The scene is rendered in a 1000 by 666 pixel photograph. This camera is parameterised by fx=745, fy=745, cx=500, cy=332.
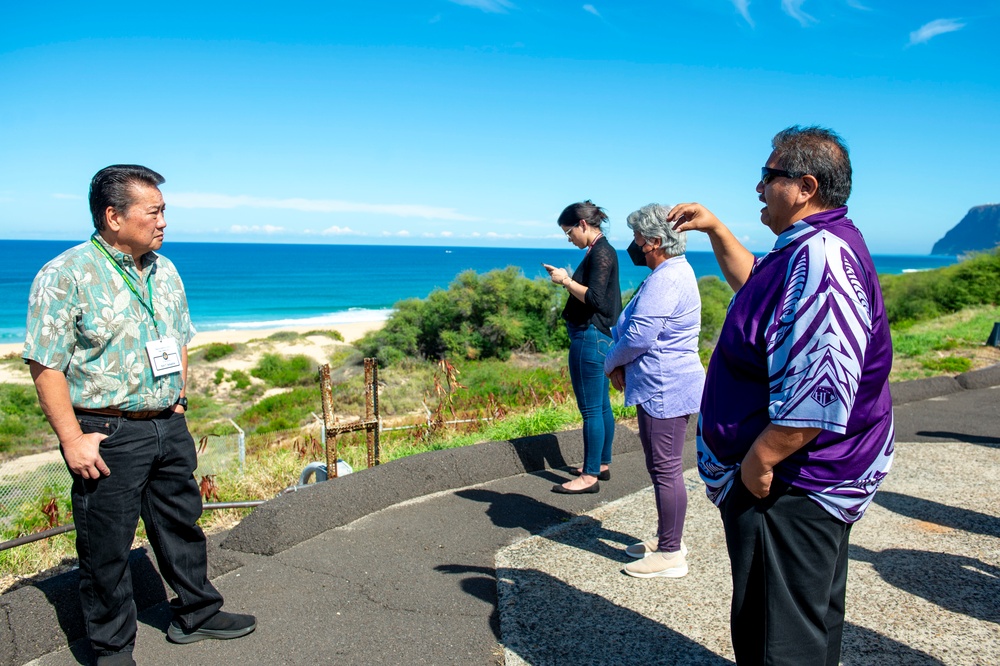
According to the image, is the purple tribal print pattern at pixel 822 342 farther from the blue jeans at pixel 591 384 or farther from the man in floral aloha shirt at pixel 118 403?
the blue jeans at pixel 591 384

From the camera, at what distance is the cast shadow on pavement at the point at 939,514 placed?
4.45 metres

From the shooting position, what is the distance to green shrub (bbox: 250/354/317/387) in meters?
29.9

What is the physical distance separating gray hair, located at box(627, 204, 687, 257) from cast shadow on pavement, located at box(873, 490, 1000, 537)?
2.49 metres

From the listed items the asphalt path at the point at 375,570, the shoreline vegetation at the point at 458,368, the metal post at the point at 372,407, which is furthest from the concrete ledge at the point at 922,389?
the metal post at the point at 372,407

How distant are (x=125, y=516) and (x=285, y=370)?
29.7 meters

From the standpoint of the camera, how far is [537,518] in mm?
4598

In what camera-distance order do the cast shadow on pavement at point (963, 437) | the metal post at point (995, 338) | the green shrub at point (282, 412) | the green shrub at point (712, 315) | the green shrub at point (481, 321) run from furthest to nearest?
the green shrub at point (712, 315) → the green shrub at point (481, 321) → the green shrub at point (282, 412) → the metal post at point (995, 338) → the cast shadow on pavement at point (963, 437)

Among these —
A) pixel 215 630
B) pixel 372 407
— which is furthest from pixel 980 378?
pixel 215 630

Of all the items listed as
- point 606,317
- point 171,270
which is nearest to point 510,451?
point 606,317

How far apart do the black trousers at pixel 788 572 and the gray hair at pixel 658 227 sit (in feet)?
5.67

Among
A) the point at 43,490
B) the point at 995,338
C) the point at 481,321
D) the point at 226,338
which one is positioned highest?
the point at 995,338

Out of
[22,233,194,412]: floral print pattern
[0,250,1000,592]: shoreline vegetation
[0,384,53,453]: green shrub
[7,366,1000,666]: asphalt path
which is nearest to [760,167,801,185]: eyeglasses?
[7,366,1000,666]: asphalt path

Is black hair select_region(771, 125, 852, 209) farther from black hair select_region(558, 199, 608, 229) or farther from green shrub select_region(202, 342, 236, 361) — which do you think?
green shrub select_region(202, 342, 236, 361)

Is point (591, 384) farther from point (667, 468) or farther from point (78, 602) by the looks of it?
point (78, 602)
